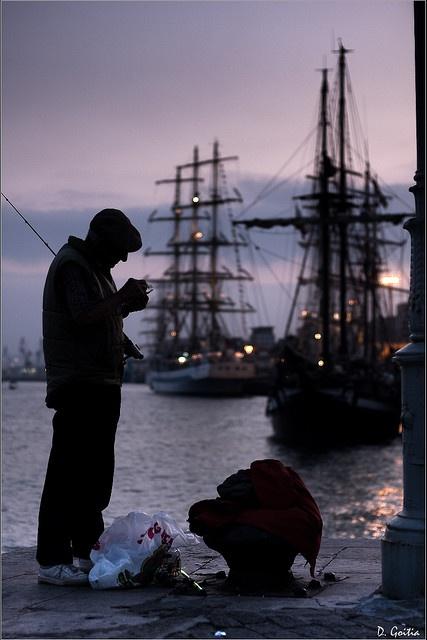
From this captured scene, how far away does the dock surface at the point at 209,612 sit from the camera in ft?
11.7

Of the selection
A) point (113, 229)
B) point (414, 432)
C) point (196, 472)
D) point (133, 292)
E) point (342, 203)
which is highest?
point (342, 203)

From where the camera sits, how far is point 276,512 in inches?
175

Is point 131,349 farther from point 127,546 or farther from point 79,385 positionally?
point 127,546

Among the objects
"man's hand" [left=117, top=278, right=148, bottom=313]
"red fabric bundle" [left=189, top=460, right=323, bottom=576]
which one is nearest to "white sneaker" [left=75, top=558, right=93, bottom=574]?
"red fabric bundle" [left=189, top=460, right=323, bottom=576]

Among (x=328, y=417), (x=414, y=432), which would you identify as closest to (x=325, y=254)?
(x=328, y=417)

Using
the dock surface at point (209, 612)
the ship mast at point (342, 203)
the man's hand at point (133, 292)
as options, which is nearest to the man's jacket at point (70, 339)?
the man's hand at point (133, 292)

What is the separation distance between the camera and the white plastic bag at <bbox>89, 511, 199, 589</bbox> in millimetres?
4551

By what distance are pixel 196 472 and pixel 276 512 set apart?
Answer: 31.5m

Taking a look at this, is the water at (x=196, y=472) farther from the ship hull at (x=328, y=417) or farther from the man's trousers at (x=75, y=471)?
the man's trousers at (x=75, y=471)

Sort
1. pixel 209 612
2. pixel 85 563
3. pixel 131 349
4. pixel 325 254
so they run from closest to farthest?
pixel 209 612, pixel 85 563, pixel 131 349, pixel 325 254

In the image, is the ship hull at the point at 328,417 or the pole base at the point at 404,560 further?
the ship hull at the point at 328,417

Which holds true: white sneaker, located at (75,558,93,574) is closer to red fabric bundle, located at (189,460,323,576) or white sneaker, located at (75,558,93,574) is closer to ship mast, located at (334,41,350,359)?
red fabric bundle, located at (189,460,323,576)

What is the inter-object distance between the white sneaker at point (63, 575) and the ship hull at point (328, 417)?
152 feet

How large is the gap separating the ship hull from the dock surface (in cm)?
4644
